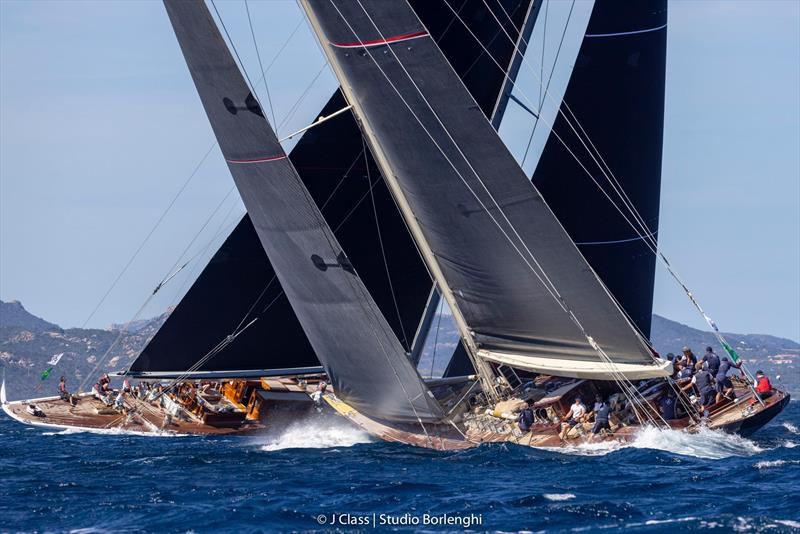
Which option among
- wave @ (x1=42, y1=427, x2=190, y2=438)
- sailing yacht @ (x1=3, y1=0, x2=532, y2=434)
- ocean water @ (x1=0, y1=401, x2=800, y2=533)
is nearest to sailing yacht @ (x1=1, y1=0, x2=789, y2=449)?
sailing yacht @ (x1=3, y1=0, x2=532, y2=434)

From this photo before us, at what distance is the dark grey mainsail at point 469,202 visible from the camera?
25.9m

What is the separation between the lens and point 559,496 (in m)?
22.4

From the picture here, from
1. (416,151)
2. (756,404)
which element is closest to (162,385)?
(416,151)

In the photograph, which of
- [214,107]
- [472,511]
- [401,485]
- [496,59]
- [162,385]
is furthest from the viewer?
[162,385]

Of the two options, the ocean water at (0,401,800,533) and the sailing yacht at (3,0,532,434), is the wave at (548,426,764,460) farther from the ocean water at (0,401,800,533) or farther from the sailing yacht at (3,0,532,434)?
the sailing yacht at (3,0,532,434)

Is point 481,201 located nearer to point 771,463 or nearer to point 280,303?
point 771,463

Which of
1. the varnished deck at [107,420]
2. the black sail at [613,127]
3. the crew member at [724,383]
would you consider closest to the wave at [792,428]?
the crew member at [724,383]

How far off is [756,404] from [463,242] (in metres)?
6.69

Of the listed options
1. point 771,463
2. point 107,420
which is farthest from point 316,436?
point 771,463

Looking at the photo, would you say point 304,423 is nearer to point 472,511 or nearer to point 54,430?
point 54,430

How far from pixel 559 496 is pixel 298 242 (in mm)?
7450

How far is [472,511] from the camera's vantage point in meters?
21.4

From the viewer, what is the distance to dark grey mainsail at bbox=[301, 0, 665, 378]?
2592cm

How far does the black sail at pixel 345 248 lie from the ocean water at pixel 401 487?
11.9 ft
